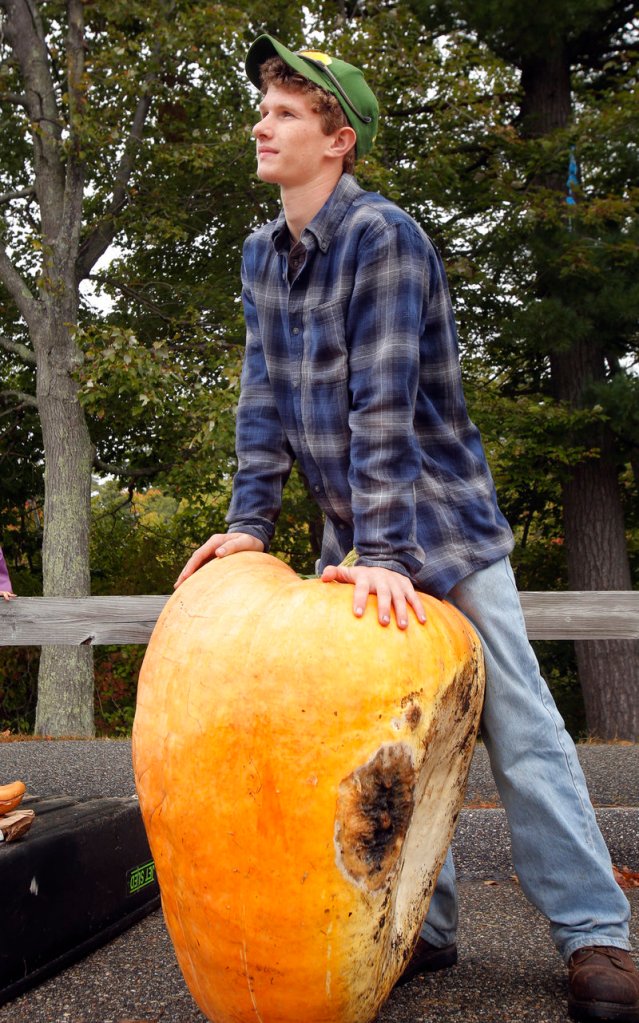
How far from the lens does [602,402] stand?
10844mm

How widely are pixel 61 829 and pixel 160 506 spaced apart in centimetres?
1726

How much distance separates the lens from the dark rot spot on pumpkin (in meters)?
1.74

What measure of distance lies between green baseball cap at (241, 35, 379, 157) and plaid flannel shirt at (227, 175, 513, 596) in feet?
0.47

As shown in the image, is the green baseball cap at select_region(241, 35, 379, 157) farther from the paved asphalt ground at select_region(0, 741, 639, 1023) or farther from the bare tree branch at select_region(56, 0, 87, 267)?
Answer: the bare tree branch at select_region(56, 0, 87, 267)

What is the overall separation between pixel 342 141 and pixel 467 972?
79.9 inches

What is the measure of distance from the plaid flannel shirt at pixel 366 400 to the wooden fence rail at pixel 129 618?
9.15ft

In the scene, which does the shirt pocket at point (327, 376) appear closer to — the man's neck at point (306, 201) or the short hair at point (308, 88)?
the man's neck at point (306, 201)

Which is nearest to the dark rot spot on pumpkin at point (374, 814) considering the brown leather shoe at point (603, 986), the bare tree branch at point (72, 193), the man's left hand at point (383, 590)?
the man's left hand at point (383, 590)

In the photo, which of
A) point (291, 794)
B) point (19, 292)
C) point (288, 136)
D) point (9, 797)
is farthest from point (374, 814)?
point (19, 292)

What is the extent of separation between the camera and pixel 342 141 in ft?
7.54

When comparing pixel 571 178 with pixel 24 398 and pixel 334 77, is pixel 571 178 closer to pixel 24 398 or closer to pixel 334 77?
pixel 24 398

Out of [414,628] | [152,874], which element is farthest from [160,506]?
[414,628]

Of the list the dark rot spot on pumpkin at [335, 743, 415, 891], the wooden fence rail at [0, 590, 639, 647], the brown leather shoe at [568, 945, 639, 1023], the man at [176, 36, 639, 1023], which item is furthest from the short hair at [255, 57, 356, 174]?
the wooden fence rail at [0, 590, 639, 647]

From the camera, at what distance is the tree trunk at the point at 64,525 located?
390 inches
